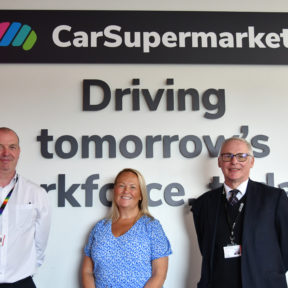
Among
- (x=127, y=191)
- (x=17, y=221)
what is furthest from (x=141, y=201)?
(x=17, y=221)

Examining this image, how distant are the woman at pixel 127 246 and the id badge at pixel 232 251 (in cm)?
44

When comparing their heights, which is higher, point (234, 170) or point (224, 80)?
point (224, 80)

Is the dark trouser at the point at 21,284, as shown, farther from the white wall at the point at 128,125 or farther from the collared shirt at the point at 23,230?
the white wall at the point at 128,125

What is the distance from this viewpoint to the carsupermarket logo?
10.1 ft

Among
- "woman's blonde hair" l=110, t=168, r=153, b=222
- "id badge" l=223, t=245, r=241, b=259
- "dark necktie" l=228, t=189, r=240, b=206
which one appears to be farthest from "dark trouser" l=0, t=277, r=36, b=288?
"dark necktie" l=228, t=189, r=240, b=206

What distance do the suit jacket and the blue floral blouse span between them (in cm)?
35

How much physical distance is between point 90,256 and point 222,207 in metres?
1.03

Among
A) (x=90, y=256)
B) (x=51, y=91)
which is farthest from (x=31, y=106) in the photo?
(x=90, y=256)

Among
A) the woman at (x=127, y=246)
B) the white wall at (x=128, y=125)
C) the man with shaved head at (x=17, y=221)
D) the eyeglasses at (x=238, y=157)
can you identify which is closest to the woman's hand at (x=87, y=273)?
the woman at (x=127, y=246)

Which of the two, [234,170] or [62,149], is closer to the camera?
[234,170]

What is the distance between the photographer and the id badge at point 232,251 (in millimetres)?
2283

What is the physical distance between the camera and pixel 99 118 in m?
3.01

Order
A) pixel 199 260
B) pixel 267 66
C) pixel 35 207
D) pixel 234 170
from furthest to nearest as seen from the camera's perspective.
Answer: pixel 267 66 → pixel 199 260 → pixel 35 207 → pixel 234 170

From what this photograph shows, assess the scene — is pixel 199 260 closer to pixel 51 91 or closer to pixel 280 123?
pixel 280 123
